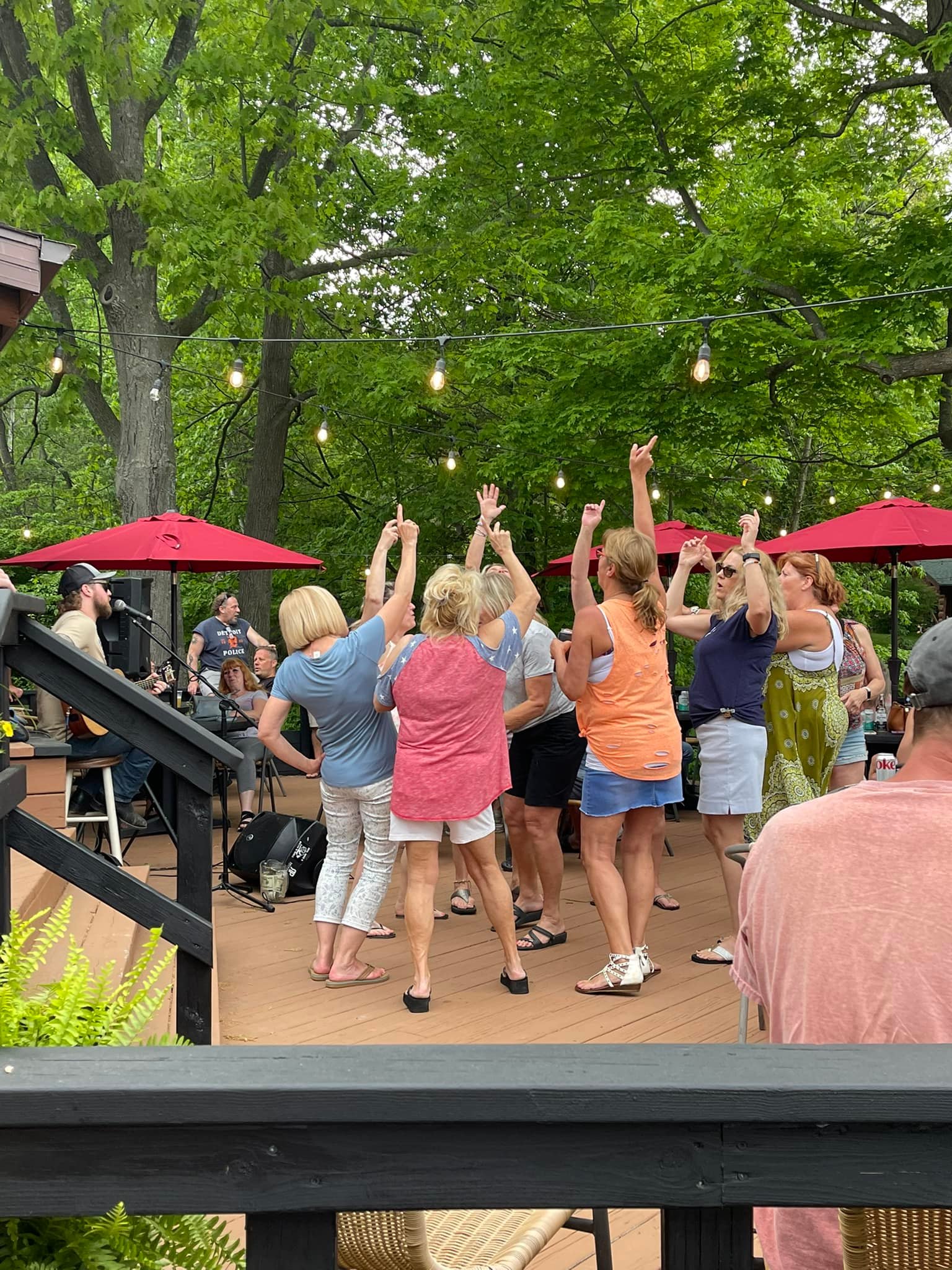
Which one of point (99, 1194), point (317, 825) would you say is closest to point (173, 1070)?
point (99, 1194)

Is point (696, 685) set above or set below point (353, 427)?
below

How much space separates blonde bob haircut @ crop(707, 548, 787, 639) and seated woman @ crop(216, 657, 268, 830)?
437 cm

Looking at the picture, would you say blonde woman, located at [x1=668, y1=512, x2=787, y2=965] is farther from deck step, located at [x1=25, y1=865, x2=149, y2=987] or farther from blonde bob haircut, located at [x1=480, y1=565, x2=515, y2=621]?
deck step, located at [x1=25, y1=865, x2=149, y2=987]

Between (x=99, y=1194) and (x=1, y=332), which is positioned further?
(x=1, y=332)

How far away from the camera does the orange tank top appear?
198 inches

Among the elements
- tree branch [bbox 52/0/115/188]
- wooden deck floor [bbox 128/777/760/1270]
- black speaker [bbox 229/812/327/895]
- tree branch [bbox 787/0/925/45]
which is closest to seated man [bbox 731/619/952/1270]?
wooden deck floor [bbox 128/777/760/1270]

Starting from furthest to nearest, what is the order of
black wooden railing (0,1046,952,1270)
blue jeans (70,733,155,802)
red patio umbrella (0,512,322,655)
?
1. red patio umbrella (0,512,322,655)
2. blue jeans (70,733,155,802)
3. black wooden railing (0,1046,952,1270)

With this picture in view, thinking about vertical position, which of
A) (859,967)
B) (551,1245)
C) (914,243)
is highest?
(914,243)

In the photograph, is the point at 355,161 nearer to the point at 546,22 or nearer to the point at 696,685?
the point at 546,22

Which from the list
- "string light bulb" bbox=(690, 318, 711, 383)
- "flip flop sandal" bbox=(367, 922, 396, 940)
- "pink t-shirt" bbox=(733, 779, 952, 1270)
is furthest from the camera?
"string light bulb" bbox=(690, 318, 711, 383)

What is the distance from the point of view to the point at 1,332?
15.2 feet

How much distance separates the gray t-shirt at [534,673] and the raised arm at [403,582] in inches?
24.2

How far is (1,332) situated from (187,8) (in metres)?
8.80

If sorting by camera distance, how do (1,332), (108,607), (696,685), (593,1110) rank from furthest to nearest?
(108,607) → (696,685) → (1,332) → (593,1110)
